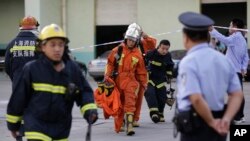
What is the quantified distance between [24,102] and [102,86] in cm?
579

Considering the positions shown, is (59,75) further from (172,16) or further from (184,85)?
(172,16)

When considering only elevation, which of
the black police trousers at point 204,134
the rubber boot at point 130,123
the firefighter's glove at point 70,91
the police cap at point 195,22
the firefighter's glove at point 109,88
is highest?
the police cap at point 195,22

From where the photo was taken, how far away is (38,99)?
606 cm

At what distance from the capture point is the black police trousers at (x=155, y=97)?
13.0m

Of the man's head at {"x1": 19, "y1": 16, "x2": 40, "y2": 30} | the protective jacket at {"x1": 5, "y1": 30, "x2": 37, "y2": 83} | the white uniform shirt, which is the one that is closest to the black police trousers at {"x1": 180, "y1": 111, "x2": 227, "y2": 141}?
the white uniform shirt

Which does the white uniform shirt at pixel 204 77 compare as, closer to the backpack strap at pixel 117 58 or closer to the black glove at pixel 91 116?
the black glove at pixel 91 116

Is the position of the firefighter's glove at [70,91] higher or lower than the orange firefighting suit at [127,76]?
higher

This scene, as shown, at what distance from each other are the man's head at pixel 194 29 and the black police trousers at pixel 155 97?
307 inches

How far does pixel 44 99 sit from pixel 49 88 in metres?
0.11

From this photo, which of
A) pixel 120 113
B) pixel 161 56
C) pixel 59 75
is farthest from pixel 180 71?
pixel 161 56

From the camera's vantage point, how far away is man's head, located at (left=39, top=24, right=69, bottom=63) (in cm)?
610

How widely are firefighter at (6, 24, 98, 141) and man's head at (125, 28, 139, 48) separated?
5.39 meters

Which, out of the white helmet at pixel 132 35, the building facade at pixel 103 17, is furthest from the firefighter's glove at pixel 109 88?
the building facade at pixel 103 17

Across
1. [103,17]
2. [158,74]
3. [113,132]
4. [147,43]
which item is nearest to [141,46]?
[147,43]
